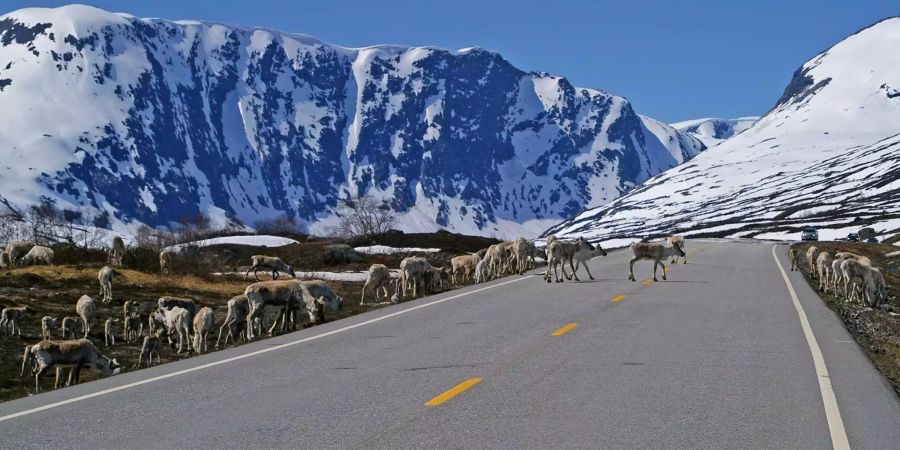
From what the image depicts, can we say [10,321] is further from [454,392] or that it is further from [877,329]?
[877,329]

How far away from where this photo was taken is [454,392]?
1086 centimetres

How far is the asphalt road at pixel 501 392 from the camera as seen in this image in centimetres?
890

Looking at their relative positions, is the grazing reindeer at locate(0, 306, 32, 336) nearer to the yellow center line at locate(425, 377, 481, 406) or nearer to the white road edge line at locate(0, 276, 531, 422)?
the white road edge line at locate(0, 276, 531, 422)

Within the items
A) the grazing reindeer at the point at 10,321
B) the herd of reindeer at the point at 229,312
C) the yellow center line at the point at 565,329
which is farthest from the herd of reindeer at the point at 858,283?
the grazing reindeer at the point at 10,321

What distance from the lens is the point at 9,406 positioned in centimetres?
1143

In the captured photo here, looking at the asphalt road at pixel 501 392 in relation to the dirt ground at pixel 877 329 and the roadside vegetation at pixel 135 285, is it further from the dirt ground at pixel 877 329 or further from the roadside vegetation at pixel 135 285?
the roadside vegetation at pixel 135 285

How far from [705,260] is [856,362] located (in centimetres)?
3051

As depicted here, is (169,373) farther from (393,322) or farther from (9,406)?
(393,322)

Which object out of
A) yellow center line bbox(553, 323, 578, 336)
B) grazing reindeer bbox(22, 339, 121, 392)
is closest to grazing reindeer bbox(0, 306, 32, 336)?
grazing reindeer bbox(22, 339, 121, 392)

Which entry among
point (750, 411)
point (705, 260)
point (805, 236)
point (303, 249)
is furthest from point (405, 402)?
point (805, 236)

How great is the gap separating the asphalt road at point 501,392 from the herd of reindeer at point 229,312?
6.73 feet

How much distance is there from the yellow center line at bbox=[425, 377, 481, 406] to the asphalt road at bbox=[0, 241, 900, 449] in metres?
0.03

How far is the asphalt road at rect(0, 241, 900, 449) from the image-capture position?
8.90 metres

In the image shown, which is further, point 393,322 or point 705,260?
point 705,260
